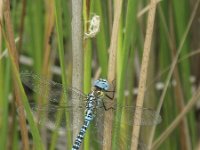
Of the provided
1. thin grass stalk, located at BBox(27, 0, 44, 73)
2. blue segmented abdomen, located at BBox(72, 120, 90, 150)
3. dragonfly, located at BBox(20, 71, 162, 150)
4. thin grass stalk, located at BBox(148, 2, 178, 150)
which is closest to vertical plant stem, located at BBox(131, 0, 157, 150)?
dragonfly, located at BBox(20, 71, 162, 150)

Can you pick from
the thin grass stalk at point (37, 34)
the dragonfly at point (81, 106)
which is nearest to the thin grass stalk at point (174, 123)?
the dragonfly at point (81, 106)

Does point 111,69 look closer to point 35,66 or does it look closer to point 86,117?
point 86,117

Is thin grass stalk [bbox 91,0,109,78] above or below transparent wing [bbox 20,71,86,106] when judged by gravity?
above

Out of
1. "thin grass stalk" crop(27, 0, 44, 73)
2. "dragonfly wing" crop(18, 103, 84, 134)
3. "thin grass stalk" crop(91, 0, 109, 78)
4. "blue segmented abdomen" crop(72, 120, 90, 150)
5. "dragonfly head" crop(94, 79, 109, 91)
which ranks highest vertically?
"thin grass stalk" crop(27, 0, 44, 73)

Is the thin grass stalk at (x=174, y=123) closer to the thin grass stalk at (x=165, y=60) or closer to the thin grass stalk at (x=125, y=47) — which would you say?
the thin grass stalk at (x=165, y=60)

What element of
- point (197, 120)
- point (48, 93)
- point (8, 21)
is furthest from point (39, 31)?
point (197, 120)

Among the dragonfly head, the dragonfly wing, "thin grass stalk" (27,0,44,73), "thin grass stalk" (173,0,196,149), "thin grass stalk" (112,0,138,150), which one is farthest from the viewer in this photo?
"thin grass stalk" (27,0,44,73)

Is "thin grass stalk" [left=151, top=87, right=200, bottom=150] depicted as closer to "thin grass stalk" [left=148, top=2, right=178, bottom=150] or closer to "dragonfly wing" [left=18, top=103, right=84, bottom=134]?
"thin grass stalk" [left=148, top=2, right=178, bottom=150]

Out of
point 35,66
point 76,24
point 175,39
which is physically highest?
point 175,39
